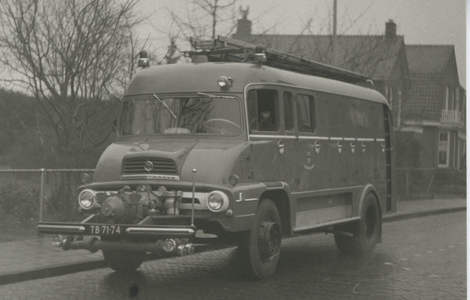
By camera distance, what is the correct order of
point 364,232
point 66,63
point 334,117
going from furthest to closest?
1. point 66,63
2. point 364,232
3. point 334,117

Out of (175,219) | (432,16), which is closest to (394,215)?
(432,16)

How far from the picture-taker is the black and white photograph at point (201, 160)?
30.8 feet

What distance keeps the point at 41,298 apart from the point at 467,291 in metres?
4.89

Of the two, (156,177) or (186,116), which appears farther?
(186,116)

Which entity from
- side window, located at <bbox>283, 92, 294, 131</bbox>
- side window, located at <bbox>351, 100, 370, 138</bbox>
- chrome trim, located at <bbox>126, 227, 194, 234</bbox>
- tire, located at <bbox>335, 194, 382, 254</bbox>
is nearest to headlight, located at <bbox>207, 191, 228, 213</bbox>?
chrome trim, located at <bbox>126, 227, 194, 234</bbox>

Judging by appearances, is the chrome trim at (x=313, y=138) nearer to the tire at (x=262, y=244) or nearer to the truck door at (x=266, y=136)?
the truck door at (x=266, y=136)

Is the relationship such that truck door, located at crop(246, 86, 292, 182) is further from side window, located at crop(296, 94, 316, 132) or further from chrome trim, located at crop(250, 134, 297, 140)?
side window, located at crop(296, 94, 316, 132)

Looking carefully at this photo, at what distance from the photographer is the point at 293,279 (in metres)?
10.3

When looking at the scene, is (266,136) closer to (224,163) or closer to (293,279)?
(224,163)

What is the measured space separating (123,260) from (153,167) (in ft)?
5.31

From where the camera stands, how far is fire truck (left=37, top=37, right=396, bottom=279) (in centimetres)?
922

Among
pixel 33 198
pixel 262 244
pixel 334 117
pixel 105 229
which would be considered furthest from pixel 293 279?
pixel 33 198

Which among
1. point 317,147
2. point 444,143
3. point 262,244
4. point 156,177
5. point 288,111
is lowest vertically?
point 262,244

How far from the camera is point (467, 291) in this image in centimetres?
962
